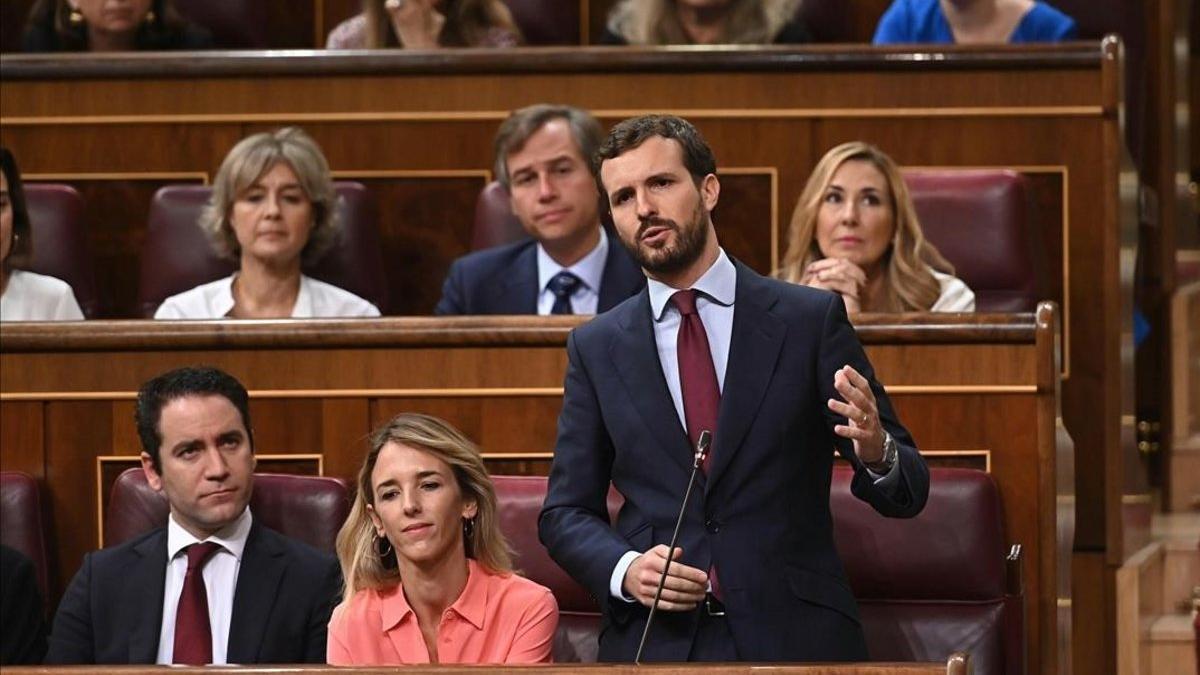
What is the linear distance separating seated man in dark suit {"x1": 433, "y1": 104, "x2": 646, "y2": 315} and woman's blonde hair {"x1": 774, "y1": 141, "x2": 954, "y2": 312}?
161 millimetres

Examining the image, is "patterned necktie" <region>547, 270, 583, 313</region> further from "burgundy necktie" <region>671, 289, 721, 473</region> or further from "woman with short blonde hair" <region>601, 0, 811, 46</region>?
"burgundy necktie" <region>671, 289, 721, 473</region>

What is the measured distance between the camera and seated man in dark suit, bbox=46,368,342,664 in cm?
163

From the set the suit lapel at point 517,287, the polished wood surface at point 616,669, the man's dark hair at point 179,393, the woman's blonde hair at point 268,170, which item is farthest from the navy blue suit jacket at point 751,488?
the woman's blonde hair at point 268,170

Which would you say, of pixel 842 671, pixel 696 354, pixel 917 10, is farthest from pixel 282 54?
pixel 842 671

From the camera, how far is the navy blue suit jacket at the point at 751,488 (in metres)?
1.40

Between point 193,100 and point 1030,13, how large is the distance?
36.6 inches

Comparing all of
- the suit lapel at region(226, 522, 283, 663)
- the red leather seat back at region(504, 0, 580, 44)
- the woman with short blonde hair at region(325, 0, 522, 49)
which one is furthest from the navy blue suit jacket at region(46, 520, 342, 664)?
the red leather seat back at region(504, 0, 580, 44)

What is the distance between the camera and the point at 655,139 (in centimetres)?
142

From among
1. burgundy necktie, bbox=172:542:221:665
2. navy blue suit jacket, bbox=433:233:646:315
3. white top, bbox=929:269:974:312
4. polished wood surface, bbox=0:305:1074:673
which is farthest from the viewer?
navy blue suit jacket, bbox=433:233:646:315

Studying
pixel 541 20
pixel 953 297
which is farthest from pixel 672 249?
pixel 541 20

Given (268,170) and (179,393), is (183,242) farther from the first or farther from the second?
(179,393)

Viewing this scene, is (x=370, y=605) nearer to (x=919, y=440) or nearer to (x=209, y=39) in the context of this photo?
(x=919, y=440)

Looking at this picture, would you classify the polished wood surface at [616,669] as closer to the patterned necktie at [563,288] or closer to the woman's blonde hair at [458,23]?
the patterned necktie at [563,288]

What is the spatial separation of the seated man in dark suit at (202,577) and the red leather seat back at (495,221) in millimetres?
586
